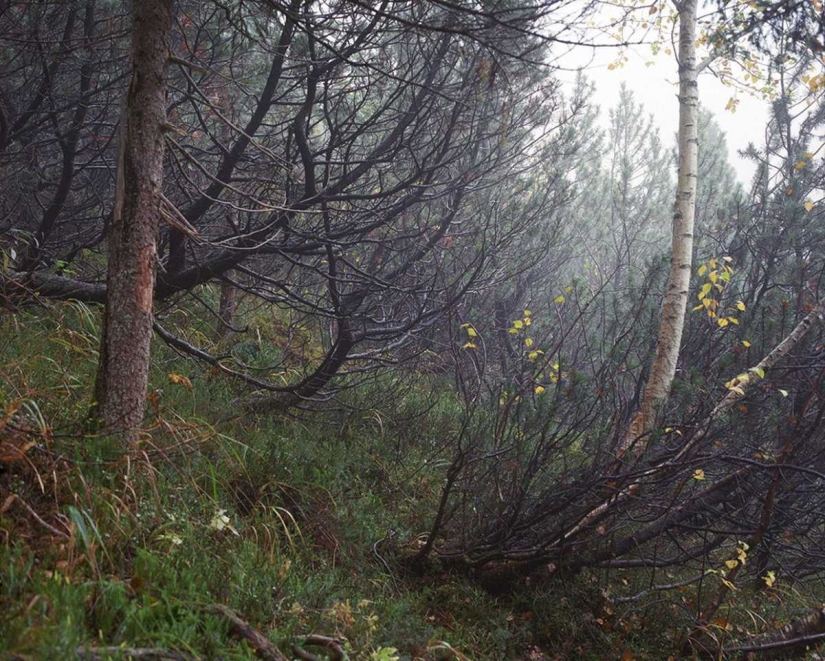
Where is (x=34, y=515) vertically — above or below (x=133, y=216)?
below

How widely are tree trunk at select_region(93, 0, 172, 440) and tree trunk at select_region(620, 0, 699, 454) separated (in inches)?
137

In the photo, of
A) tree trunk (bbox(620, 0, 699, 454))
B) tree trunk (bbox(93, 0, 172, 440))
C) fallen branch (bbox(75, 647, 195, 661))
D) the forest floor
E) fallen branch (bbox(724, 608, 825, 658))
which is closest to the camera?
fallen branch (bbox(75, 647, 195, 661))

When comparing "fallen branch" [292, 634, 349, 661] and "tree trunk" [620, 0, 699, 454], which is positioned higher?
"tree trunk" [620, 0, 699, 454]

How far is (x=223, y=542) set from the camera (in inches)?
111

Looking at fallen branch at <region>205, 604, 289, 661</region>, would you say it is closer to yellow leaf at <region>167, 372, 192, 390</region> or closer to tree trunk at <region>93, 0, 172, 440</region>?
tree trunk at <region>93, 0, 172, 440</region>

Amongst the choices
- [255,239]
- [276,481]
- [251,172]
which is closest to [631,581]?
[276,481]

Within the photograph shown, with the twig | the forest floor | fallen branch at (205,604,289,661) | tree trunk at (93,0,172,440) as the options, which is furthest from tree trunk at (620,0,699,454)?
the twig

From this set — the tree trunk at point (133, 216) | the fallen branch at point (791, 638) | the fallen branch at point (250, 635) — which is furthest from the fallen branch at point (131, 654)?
the fallen branch at point (791, 638)

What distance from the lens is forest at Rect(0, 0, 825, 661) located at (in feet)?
8.18

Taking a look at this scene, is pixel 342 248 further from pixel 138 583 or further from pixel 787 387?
pixel 787 387

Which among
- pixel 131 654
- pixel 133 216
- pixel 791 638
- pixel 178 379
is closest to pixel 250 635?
pixel 131 654

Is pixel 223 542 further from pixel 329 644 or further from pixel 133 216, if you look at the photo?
pixel 133 216

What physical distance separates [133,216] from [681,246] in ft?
14.4

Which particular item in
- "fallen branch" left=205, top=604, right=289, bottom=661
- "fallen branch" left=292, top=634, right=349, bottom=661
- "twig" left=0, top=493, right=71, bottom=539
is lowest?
"fallen branch" left=292, top=634, right=349, bottom=661
